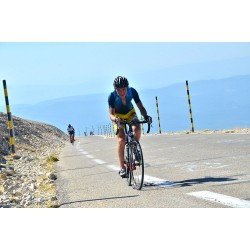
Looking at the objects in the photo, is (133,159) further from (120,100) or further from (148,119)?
(120,100)

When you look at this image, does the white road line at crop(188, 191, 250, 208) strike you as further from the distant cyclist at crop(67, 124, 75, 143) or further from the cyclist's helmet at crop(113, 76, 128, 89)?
the distant cyclist at crop(67, 124, 75, 143)

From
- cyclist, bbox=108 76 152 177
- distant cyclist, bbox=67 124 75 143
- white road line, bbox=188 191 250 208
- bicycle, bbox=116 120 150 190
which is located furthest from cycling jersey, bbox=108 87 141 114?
distant cyclist, bbox=67 124 75 143

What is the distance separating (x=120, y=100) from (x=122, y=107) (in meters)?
0.14

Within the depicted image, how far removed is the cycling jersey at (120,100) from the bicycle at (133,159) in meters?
0.31

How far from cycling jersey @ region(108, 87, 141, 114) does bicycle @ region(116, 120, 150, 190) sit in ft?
1.03

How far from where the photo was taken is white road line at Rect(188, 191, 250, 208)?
15.2ft

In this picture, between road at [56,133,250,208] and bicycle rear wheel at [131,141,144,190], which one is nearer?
road at [56,133,250,208]

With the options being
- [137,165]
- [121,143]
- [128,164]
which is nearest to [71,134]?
[121,143]

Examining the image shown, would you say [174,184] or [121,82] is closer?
[174,184]

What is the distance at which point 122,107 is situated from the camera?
7.48 meters

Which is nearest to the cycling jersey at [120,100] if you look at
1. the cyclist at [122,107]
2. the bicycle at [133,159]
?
the cyclist at [122,107]

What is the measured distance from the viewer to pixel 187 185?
6.52 metres

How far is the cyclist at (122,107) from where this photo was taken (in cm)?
709
